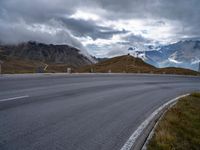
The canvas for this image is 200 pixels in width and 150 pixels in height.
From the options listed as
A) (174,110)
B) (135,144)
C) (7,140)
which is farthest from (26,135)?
(174,110)

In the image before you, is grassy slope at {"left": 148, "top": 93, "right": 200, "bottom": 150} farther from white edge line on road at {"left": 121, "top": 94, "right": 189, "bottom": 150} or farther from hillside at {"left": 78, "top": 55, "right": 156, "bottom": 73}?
hillside at {"left": 78, "top": 55, "right": 156, "bottom": 73}

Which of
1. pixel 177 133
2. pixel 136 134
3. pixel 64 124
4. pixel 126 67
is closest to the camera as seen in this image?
pixel 136 134

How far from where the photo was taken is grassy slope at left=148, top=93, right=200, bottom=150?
19.9 ft

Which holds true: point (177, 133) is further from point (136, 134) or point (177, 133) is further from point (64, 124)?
point (64, 124)

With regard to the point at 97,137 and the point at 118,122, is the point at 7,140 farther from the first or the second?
the point at 118,122

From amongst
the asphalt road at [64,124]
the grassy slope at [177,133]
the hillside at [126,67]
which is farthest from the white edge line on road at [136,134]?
the hillside at [126,67]

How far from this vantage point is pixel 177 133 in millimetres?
7230

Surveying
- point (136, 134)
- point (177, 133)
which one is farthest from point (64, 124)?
point (177, 133)

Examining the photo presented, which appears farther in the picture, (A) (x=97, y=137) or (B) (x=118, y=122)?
(B) (x=118, y=122)

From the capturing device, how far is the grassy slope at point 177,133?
6.06 m

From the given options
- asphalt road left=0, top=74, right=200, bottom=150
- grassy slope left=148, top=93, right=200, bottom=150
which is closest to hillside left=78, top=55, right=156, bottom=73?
asphalt road left=0, top=74, right=200, bottom=150

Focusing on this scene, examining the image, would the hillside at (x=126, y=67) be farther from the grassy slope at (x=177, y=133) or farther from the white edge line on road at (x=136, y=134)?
the white edge line on road at (x=136, y=134)

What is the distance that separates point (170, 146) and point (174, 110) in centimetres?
444

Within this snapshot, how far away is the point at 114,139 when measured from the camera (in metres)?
6.17
